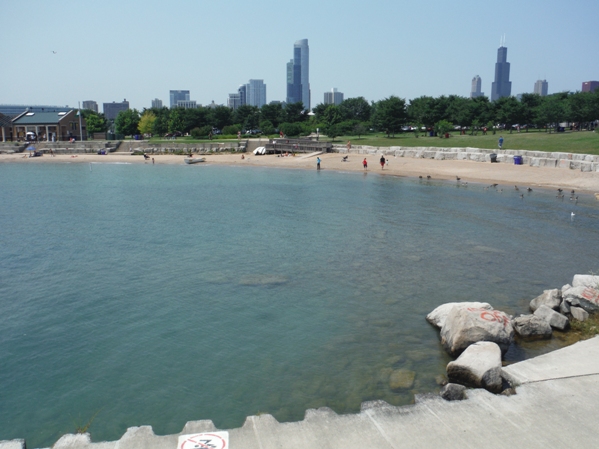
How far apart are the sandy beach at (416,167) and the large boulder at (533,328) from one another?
3057cm

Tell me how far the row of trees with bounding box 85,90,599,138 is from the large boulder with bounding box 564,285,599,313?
68.9m

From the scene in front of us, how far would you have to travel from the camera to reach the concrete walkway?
7766 mm

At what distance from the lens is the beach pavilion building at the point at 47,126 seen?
97750mm

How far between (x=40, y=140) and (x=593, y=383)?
103 m

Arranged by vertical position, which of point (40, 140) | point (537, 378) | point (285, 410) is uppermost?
point (40, 140)

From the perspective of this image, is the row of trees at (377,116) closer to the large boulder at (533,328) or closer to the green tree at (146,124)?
the green tree at (146,124)

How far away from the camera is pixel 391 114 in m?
82.5

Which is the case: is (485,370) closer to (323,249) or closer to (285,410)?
(285,410)

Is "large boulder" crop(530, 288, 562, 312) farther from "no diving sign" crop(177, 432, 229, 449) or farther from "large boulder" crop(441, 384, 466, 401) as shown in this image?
"no diving sign" crop(177, 432, 229, 449)

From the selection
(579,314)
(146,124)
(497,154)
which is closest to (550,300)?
(579,314)

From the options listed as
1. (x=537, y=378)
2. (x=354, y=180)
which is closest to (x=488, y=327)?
(x=537, y=378)

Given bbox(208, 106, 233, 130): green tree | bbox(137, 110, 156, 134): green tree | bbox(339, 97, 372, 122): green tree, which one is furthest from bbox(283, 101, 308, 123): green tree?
bbox(137, 110, 156, 134): green tree

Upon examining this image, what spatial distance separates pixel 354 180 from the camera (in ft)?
164

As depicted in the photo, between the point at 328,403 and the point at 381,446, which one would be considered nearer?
the point at 381,446
